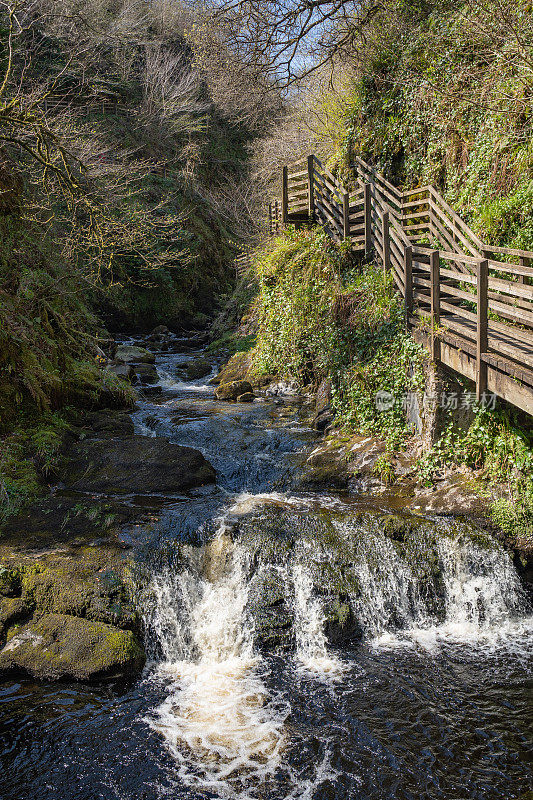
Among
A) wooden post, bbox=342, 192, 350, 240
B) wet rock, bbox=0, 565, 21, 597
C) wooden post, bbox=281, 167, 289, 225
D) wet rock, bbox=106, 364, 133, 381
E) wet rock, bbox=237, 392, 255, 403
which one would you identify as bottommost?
wet rock, bbox=0, 565, 21, 597

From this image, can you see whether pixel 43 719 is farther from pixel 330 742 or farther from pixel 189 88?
pixel 189 88

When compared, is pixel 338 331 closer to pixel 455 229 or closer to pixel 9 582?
pixel 455 229

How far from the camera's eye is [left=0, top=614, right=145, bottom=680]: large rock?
18.4 ft

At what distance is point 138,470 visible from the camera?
8.66m

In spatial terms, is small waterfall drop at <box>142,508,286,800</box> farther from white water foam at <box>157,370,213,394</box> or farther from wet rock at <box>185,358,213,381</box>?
wet rock at <box>185,358,213,381</box>

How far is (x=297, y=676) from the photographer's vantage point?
19.0 feet

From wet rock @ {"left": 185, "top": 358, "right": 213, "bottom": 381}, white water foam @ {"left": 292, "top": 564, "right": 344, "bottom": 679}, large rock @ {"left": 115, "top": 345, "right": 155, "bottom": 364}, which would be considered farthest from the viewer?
large rock @ {"left": 115, "top": 345, "right": 155, "bottom": 364}

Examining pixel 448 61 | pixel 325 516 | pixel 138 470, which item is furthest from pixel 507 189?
pixel 138 470

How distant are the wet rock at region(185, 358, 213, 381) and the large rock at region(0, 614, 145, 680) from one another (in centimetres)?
1016

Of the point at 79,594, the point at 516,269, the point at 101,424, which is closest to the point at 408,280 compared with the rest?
the point at 516,269

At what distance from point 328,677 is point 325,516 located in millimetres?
2150

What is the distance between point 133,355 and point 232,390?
4.93 metres

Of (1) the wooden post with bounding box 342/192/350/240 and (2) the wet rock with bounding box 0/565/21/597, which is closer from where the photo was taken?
(2) the wet rock with bounding box 0/565/21/597

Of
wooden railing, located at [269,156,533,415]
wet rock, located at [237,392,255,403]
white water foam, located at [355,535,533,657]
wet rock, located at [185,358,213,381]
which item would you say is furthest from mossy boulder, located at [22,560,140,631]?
wet rock, located at [185,358,213,381]
